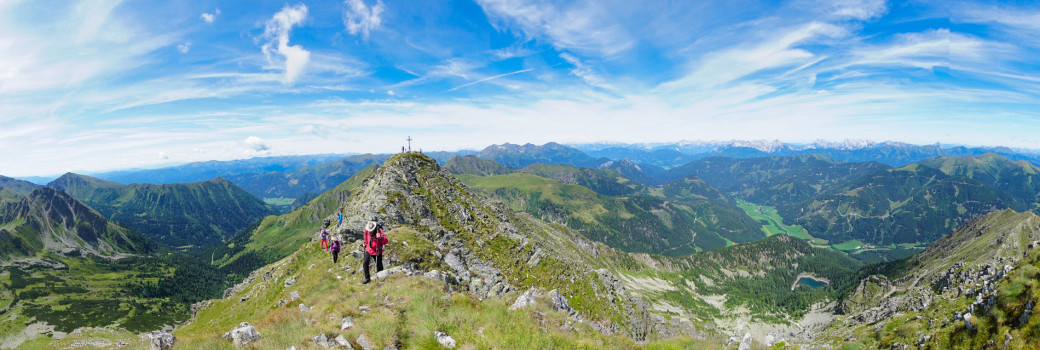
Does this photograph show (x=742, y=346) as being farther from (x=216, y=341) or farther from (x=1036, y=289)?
(x=1036, y=289)

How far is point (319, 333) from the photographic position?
13016 mm

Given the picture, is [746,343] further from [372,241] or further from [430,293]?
[372,241]

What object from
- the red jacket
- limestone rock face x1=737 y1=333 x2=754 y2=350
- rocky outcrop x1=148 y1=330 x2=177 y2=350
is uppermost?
the red jacket

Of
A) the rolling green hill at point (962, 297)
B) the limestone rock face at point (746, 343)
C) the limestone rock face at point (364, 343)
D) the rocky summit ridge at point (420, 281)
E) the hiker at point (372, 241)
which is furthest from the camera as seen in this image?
the hiker at point (372, 241)

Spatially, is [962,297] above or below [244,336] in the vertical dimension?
below

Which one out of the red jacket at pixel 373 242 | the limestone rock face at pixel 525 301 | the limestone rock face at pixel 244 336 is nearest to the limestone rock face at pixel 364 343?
the limestone rock face at pixel 244 336

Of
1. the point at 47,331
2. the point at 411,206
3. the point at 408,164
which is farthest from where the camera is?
the point at 47,331

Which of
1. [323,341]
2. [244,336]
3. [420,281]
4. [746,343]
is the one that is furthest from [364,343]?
[746,343]

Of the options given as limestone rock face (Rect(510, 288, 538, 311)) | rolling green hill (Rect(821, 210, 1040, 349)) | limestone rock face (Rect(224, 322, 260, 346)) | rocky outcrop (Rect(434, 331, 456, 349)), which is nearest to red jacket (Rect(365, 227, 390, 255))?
limestone rock face (Rect(224, 322, 260, 346))

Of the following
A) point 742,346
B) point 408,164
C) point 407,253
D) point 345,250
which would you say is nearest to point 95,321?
point 408,164

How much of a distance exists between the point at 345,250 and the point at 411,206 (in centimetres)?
2878

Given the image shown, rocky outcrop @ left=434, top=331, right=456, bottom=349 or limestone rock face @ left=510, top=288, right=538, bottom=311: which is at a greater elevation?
rocky outcrop @ left=434, top=331, right=456, bottom=349

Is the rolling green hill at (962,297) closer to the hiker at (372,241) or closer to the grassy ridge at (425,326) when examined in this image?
the grassy ridge at (425,326)

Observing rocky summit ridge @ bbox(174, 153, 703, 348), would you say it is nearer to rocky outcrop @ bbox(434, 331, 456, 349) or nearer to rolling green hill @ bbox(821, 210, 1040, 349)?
rocky outcrop @ bbox(434, 331, 456, 349)
